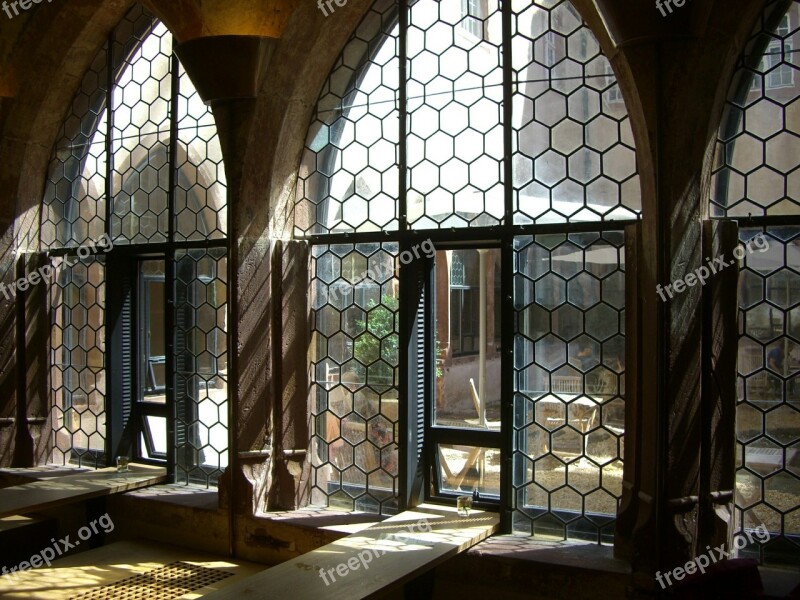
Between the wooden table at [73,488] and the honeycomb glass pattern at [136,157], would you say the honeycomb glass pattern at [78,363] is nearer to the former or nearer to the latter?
the honeycomb glass pattern at [136,157]

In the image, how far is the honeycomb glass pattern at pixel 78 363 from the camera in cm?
618

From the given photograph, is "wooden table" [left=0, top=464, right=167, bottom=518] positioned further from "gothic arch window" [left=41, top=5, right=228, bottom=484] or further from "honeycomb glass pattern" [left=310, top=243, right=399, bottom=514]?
"honeycomb glass pattern" [left=310, top=243, right=399, bottom=514]

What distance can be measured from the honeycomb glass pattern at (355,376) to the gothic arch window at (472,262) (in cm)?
1

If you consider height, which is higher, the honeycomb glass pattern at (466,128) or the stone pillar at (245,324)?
the honeycomb glass pattern at (466,128)

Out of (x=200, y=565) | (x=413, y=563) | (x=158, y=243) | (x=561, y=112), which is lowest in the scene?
(x=200, y=565)

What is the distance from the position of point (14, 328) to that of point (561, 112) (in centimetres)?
441

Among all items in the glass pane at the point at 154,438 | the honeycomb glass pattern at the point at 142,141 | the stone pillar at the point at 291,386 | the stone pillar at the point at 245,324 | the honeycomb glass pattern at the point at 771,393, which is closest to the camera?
the honeycomb glass pattern at the point at 771,393

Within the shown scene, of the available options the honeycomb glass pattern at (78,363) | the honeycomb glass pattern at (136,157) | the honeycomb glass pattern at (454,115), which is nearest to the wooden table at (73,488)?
the honeycomb glass pattern at (78,363)

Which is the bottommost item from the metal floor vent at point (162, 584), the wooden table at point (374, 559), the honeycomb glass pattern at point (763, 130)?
the metal floor vent at point (162, 584)

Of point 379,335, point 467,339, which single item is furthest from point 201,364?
point 467,339

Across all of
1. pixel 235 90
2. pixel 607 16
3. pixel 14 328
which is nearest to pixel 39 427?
pixel 14 328

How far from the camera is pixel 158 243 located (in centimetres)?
574

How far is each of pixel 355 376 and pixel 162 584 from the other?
156 cm

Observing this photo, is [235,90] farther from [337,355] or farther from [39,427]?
[39,427]
